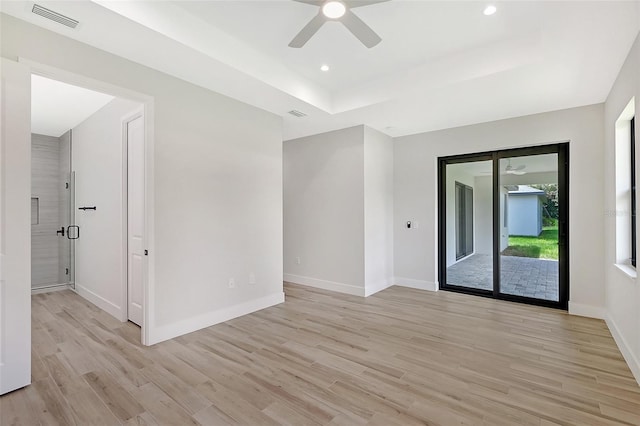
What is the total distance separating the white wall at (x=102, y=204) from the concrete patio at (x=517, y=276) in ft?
16.8

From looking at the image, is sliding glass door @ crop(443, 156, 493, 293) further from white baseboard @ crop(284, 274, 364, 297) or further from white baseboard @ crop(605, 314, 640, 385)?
white baseboard @ crop(284, 274, 364, 297)

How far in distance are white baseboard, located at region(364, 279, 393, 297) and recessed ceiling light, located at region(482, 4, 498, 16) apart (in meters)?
3.74

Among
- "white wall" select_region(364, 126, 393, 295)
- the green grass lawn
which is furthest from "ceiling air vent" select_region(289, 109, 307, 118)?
the green grass lawn

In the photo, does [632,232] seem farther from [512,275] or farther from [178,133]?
[178,133]

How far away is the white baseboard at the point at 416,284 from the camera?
5.25 metres

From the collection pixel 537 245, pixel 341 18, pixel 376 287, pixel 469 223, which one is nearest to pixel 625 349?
pixel 537 245

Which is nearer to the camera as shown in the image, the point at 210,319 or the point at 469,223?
the point at 210,319

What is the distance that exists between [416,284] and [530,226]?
1995 mm

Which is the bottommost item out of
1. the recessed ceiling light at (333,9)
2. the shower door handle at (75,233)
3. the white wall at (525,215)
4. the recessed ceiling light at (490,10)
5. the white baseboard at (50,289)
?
the white baseboard at (50,289)

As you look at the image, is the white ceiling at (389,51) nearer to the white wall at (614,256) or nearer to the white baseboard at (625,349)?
the white wall at (614,256)

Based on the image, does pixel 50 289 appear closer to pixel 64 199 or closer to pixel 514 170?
pixel 64 199

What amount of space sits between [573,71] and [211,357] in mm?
4537

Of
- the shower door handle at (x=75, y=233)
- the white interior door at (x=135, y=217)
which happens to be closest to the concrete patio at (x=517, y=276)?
the white interior door at (x=135, y=217)

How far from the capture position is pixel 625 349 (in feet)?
9.14
